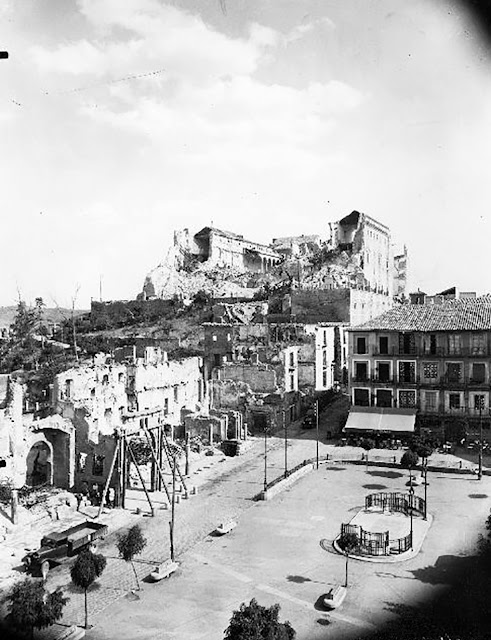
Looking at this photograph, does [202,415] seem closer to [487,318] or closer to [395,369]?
[395,369]

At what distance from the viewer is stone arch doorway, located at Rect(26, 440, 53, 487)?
1287 inches

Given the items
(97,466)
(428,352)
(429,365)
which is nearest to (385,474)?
(429,365)

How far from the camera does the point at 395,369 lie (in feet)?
144

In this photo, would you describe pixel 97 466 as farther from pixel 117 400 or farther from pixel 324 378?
pixel 324 378

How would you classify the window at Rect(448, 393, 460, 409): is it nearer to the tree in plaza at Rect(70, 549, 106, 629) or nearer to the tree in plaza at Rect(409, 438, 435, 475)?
the tree in plaza at Rect(409, 438, 435, 475)

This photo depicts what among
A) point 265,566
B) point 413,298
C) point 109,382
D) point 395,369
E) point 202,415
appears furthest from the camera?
point 413,298

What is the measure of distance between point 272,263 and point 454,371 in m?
66.6

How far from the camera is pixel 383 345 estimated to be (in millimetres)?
44750

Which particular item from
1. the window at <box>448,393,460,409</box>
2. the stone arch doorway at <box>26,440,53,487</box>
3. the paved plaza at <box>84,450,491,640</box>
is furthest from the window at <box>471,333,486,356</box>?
the stone arch doorway at <box>26,440,53,487</box>

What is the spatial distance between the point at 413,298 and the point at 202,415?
30.0 m

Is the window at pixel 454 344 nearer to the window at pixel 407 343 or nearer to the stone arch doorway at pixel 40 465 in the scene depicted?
the window at pixel 407 343

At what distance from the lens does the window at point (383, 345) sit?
4462 cm

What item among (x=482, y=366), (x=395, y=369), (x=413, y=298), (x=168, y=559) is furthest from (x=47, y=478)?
(x=413, y=298)

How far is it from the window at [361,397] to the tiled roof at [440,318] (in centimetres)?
436
